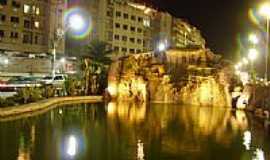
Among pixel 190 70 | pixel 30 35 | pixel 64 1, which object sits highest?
pixel 64 1

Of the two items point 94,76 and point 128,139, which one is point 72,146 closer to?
point 128,139

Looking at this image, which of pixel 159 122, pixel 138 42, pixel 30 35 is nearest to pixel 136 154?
pixel 159 122

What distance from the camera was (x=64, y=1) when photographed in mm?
65938

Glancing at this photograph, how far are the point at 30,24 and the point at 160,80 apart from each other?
83.7 ft

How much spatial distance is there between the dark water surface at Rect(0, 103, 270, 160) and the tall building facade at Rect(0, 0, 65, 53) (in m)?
33.6

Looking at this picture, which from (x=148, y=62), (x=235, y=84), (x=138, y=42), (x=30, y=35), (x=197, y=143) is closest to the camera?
(x=197, y=143)

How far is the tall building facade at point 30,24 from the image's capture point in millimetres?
57562

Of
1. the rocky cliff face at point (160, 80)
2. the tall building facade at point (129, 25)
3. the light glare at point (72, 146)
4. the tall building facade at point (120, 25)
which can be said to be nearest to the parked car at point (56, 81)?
the rocky cliff face at point (160, 80)

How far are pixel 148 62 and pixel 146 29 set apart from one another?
39.6 metres

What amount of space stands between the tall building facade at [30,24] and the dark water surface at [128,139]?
33.6 meters

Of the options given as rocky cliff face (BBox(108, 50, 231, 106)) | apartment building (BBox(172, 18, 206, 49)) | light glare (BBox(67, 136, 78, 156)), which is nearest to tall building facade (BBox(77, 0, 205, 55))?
apartment building (BBox(172, 18, 206, 49))

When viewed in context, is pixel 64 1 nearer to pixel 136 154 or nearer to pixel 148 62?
pixel 148 62

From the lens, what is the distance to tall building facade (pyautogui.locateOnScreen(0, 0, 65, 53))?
57562 mm

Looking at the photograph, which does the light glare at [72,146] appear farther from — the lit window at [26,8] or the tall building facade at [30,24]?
the lit window at [26,8]
